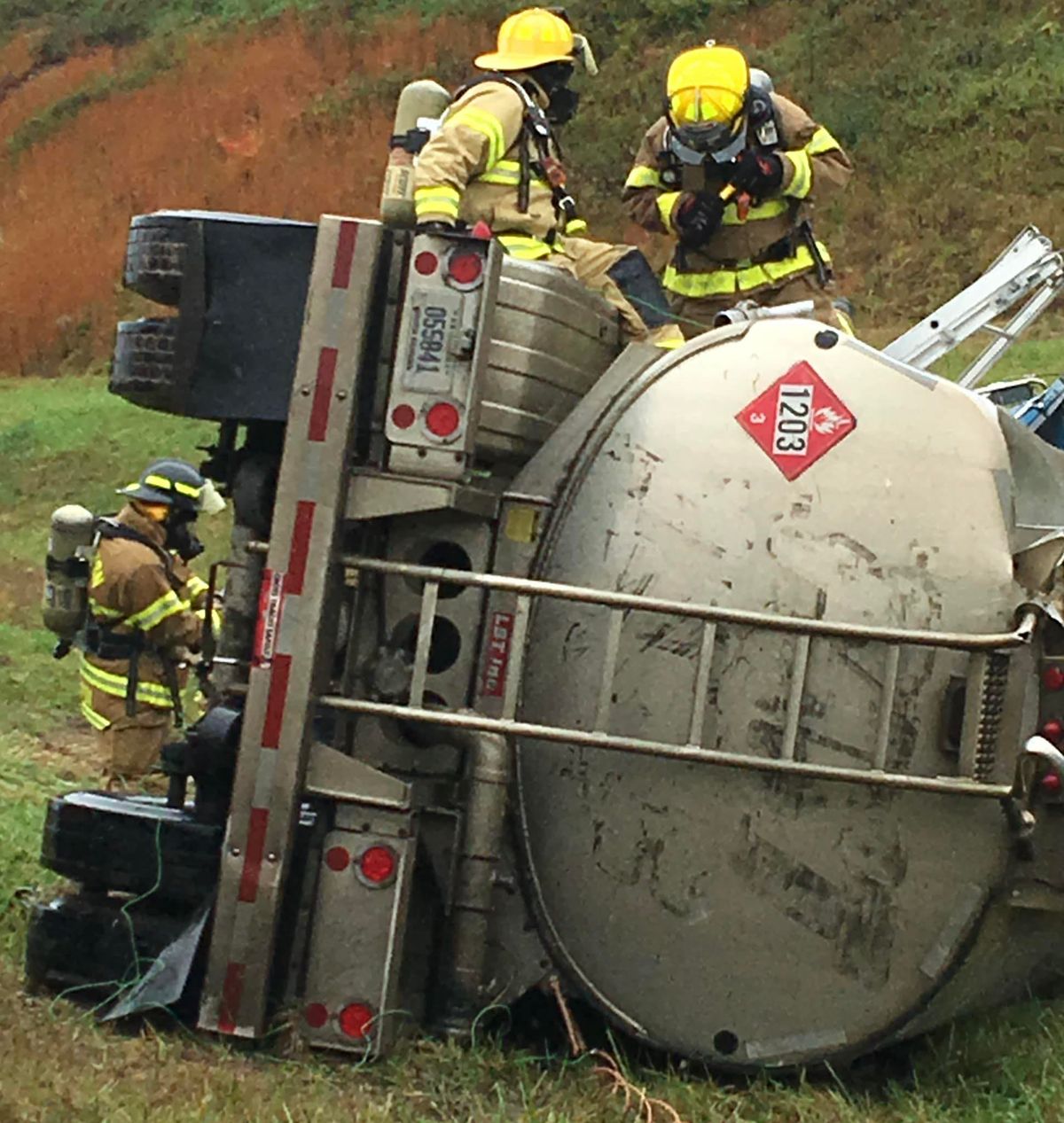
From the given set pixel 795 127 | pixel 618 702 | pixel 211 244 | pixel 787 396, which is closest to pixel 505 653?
pixel 618 702

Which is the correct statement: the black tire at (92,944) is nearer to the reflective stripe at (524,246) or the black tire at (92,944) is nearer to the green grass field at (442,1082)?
the green grass field at (442,1082)

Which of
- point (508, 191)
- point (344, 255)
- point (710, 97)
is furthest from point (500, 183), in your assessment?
point (344, 255)

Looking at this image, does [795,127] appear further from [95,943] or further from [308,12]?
[308,12]

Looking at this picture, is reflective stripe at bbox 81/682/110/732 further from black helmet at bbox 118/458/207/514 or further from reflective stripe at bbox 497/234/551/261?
reflective stripe at bbox 497/234/551/261

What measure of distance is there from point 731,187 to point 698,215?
149 millimetres

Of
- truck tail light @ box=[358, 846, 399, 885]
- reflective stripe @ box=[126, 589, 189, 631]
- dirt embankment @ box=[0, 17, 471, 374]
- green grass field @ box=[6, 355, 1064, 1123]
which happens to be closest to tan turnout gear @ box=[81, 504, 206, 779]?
reflective stripe @ box=[126, 589, 189, 631]

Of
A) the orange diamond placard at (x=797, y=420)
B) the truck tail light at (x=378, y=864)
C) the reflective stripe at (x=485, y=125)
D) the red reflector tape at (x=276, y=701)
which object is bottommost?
the truck tail light at (x=378, y=864)

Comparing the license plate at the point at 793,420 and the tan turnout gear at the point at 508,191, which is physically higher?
the tan turnout gear at the point at 508,191

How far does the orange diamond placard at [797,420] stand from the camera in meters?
4.00

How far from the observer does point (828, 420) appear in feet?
13.2

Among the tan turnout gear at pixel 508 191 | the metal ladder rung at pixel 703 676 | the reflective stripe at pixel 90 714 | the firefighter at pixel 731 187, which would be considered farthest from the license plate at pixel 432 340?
the reflective stripe at pixel 90 714

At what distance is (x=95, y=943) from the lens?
4.32 meters

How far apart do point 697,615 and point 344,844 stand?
0.90m

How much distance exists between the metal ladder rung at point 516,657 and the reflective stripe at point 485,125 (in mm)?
1821
